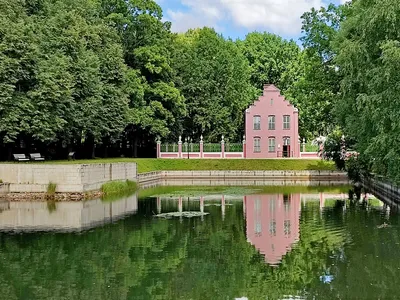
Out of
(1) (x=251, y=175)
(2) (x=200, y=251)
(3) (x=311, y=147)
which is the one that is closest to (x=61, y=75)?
(1) (x=251, y=175)

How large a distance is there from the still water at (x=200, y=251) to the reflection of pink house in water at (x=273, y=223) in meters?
0.04

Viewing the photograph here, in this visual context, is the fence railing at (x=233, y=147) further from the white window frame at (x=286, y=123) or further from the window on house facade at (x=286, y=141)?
the white window frame at (x=286, y=123)

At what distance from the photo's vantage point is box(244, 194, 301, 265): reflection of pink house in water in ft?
58.6

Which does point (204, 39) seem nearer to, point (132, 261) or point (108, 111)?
point (108, 111)

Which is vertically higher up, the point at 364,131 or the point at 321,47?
the point at 321,47

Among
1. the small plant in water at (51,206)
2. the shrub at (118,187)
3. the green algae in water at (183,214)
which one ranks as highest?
the shrub at (118,187)

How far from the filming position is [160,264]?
1556 centimetres

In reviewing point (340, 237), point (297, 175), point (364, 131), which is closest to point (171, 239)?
point (340, 237)

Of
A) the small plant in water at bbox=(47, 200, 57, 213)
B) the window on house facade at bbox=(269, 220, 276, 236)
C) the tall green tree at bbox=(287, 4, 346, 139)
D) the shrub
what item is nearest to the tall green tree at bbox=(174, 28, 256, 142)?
the tall green tree at bbox=(287, 4, 346, 139)

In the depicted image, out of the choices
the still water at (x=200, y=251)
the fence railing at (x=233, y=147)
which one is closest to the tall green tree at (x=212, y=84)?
the fence railing at (x=233, y=147)

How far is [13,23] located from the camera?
3403 centimetres

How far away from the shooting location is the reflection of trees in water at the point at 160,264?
12891 mm

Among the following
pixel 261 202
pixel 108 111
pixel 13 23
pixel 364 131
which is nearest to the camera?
pixel 364 131

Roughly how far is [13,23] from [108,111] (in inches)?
522
